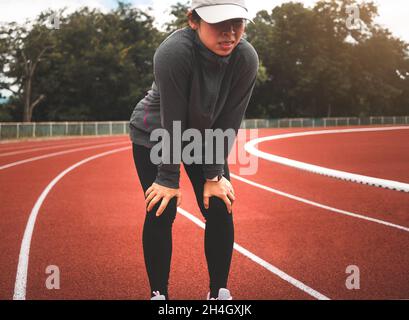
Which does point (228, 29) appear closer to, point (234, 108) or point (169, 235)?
point (234, 108)

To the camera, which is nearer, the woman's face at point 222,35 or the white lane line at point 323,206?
the woman's face at point 222,35

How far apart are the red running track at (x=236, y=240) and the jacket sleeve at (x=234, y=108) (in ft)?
5.02

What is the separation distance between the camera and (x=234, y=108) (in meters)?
2.30

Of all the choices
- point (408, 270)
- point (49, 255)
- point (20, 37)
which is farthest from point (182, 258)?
point (20, 37)

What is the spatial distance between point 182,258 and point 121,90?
1449 inches

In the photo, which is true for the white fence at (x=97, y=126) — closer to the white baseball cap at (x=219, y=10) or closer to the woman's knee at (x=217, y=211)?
the woman's knee at (x=217, y=211)

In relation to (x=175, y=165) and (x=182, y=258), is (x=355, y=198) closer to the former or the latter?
(x=182, y=258)

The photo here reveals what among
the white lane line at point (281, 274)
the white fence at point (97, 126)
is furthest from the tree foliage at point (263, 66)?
the white lane line at point (281, 274)

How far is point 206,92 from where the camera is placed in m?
2.12

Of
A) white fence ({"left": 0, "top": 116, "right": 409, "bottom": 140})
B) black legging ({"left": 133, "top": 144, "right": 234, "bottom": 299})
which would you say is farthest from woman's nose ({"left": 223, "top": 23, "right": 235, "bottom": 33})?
white fence ({"left": 0, "top": 116, "right": 409, "bottom": 140})

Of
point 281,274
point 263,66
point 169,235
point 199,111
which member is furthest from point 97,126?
point 199,111

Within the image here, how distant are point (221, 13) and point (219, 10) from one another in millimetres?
17

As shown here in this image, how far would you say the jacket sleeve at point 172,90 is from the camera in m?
2.01

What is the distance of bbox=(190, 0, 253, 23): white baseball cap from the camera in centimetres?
194
